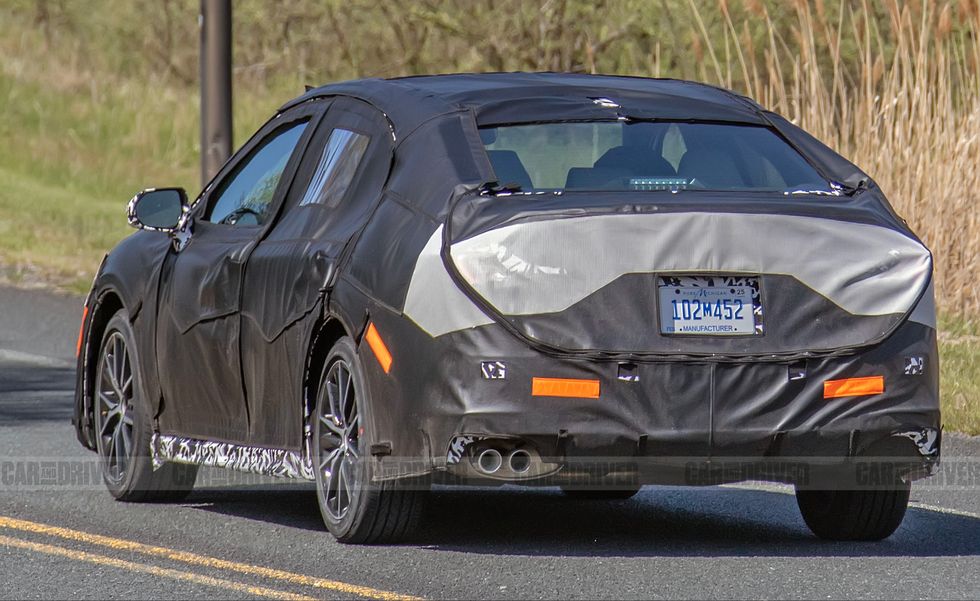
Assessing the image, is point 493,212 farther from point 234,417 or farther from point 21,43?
point 21,43

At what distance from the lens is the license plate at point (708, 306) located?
6332 mm

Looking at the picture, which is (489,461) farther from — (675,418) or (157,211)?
(157,211)

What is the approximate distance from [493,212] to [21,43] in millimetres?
24600

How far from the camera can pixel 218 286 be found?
7.66 m

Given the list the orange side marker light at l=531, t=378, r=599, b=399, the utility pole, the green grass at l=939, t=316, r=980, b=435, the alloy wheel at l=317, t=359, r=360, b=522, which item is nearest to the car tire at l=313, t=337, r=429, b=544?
the alloy wheel at l=317, t=359, r=360, b=522

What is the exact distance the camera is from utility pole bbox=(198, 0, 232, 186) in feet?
55.6

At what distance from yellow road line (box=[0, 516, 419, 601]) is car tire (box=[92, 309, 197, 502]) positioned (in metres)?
0.70

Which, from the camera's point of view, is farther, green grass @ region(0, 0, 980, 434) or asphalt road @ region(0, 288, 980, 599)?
green grass @ region(0, 0, 980, 434)

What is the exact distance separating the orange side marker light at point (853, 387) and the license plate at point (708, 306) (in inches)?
11.5

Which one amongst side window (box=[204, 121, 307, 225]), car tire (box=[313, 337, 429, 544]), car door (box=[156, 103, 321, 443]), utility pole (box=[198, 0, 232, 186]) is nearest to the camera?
car tire (box=[313, 337, 429, 544])

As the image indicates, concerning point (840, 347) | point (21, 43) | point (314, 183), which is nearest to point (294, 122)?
point (314, 183)

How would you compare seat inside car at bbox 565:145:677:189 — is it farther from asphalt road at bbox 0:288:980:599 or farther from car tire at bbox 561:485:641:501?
car tire at bbox 561:485:641:501

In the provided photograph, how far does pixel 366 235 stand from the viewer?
6.79 meters

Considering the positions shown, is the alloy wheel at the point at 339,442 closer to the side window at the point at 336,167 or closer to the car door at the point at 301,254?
the car door at the point at 301,254
